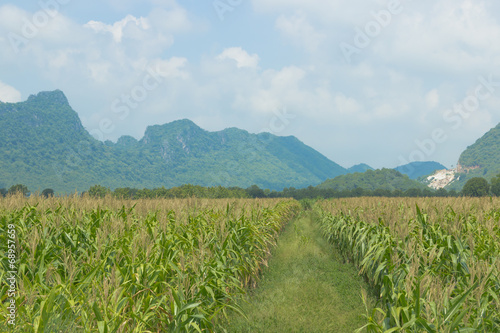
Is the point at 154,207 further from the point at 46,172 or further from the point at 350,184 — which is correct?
the point at 350,184

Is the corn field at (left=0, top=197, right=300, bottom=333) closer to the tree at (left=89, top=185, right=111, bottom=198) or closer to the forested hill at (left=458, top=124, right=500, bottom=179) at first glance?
the tree at (left=89, top=185, right=111, bottom=198)

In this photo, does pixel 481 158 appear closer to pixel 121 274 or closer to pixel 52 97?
pixel 121 274

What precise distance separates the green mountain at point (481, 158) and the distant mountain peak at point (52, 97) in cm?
20840

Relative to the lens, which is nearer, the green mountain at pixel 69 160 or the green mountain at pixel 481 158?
the green mountain at pixel 69 160

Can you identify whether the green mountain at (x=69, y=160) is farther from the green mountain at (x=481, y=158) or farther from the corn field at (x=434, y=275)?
the green mountain at (x=481, y=158)

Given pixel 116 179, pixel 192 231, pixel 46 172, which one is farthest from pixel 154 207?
pixel 116 179

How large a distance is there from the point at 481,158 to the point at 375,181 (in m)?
74.7

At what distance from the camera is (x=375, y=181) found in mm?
151750

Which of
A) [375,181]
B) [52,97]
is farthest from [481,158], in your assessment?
[52,97]

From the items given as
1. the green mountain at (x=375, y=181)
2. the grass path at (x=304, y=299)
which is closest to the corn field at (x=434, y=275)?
the grass path at (x=304, y=299)

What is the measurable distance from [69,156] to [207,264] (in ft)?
418

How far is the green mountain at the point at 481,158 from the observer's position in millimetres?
163125

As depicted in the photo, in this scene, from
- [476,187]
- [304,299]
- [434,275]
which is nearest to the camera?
[434,275]

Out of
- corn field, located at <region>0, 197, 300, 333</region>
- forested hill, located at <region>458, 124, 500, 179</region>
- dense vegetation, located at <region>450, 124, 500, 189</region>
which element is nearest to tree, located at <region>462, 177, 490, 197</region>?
corn field, located at <region>0, 197, 300, 333</region>
